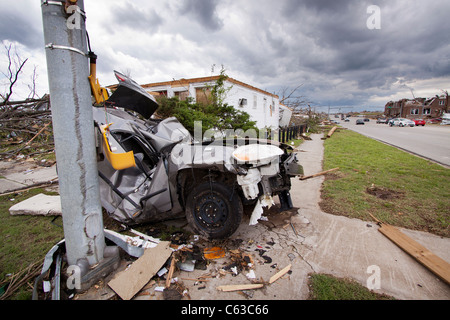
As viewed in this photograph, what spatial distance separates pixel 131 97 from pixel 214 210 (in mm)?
2381

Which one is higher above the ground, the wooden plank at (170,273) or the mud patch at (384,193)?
the mud patch at (384,193)

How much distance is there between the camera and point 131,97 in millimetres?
3500

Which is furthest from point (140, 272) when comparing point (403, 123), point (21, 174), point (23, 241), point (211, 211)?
point (403, 123)

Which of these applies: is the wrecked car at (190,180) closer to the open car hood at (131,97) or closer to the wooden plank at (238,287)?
the open car hood at (131,97)

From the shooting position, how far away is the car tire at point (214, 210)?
2.50 metres

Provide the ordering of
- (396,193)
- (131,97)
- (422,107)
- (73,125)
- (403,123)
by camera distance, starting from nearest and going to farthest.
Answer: (73,125)
(131,97)
(396,193)
(403,123)
(422,107)

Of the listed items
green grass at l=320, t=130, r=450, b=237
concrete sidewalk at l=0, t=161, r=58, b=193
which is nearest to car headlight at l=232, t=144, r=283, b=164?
green grass at l=320, t=130, r=450, b=237

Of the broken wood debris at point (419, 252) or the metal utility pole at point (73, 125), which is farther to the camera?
the broken wood debris at point (419, 252)

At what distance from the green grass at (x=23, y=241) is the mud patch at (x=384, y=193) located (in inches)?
220

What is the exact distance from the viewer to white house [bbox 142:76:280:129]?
13328 mm

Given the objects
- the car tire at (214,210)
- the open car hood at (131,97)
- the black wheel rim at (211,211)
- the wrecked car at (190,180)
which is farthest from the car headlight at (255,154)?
the open car hood at (131,97)

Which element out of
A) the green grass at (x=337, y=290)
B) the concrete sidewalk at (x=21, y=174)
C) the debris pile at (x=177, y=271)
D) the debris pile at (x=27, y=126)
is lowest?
the green grass at (x=337, y=290)

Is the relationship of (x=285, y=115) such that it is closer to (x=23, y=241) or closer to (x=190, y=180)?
(x=190, y=180)

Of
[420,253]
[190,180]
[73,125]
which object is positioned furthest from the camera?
[190,180]
